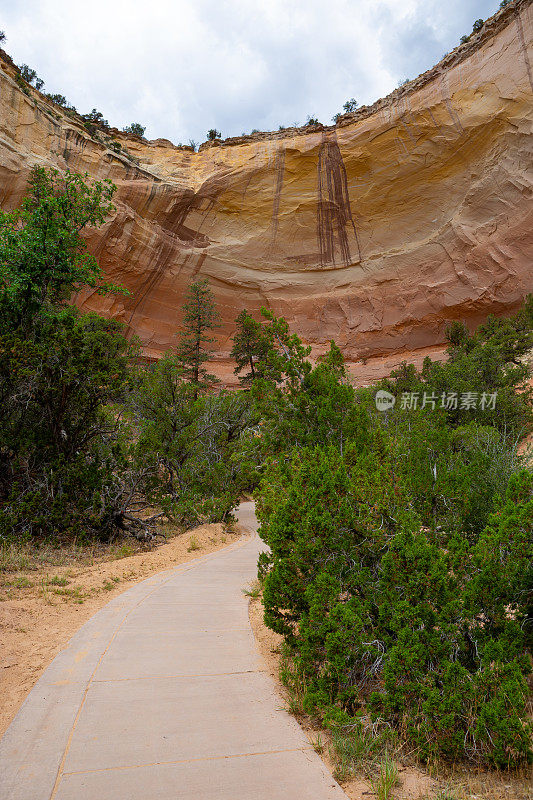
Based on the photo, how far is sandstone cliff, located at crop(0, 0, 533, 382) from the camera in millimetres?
27859

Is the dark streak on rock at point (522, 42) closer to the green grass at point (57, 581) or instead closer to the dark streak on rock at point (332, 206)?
the dark streak on rock at point (332, 206)

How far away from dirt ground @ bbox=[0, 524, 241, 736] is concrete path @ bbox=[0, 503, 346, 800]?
0.23 metres

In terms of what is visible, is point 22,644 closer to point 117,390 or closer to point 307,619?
point 307,619

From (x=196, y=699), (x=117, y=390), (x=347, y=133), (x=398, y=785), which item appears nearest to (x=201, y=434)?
(x=117, y=390)

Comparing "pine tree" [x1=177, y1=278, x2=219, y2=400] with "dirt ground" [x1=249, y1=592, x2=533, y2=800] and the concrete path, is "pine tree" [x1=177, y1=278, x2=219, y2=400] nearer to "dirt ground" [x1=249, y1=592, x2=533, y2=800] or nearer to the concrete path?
the concrete path

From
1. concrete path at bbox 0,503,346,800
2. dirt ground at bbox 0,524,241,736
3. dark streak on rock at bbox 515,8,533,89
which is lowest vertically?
dirt ground at bbox 0,524,241,736

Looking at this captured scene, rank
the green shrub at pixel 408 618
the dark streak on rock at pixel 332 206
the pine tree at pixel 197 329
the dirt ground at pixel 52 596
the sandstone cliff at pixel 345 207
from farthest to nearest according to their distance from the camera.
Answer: the dark streak on rock at pixel 332 206
the pine tree at pixel 197 329
the sandstone cliff at pixel 345 207
the dirt ground at pixel 52 596
the green shrub at pixel 408 618

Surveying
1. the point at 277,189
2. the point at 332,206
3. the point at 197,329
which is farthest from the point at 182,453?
the point at 332,206

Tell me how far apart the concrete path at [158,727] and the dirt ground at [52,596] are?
0.23 m

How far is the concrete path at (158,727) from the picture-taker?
2.23 m

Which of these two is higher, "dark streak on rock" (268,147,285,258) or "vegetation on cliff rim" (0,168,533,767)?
"dark streak on rock" (268,147,285,258)

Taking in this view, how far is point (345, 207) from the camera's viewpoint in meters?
33.7

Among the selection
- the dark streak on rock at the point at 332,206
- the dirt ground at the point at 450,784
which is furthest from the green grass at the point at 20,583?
the dark streak on rock at the point at 332,206

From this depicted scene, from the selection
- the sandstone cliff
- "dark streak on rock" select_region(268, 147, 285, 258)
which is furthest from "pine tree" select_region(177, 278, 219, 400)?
"dark streak on rock" select_region(268, 147, 285, 258)
